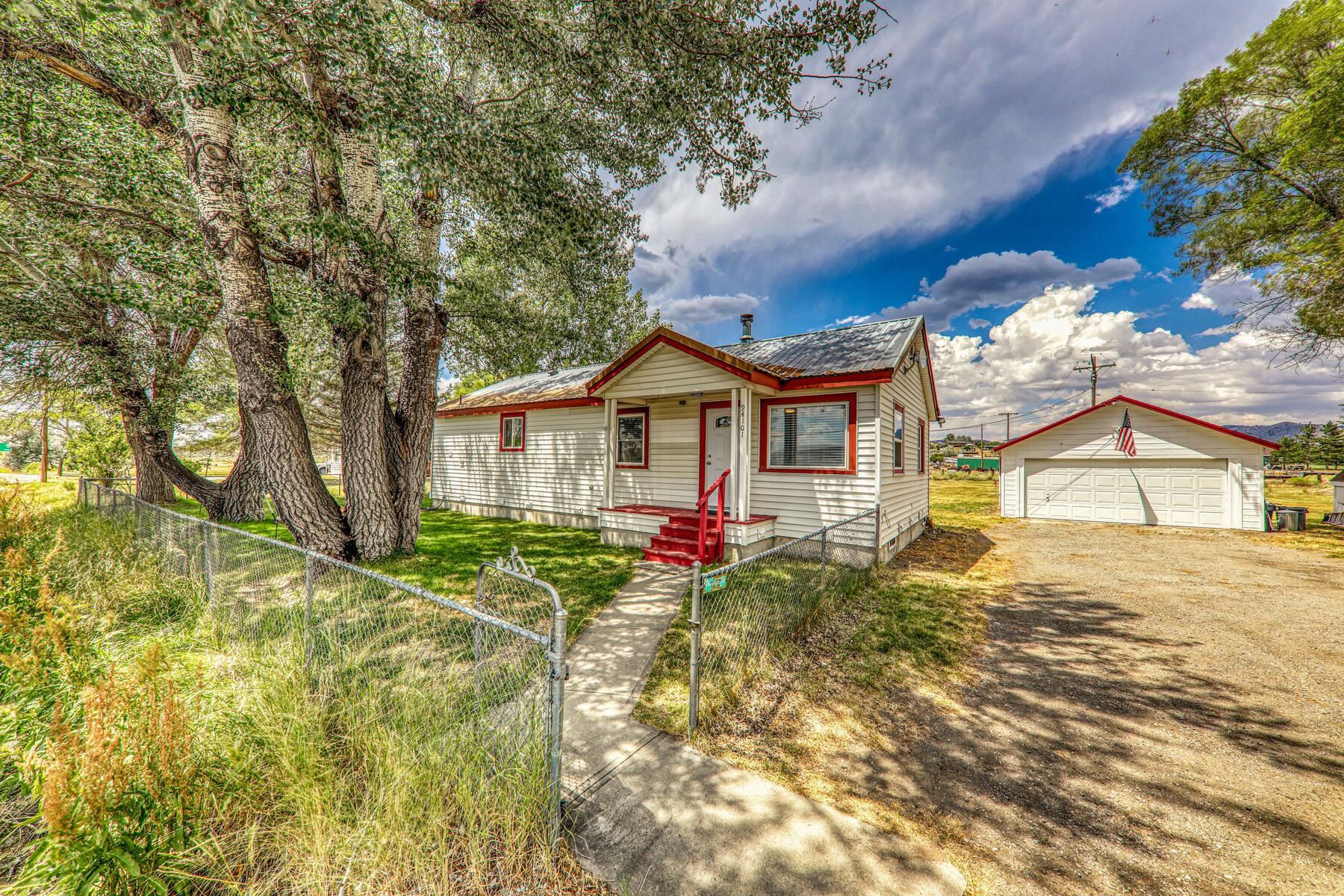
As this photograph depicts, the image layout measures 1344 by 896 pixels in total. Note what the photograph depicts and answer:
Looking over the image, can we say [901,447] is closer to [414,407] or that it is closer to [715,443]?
[715,443]

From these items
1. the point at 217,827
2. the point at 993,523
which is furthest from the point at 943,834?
the point at 993,523

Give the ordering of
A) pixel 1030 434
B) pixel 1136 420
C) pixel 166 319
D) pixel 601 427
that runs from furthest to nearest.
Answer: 1. pixel 1030 434
2. pixel 1136 420
3. pixel 601 427
4. pixel 166 319

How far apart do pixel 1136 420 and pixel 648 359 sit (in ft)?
50.1

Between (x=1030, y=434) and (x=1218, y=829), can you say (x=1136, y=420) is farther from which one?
(x=1218, y=829)

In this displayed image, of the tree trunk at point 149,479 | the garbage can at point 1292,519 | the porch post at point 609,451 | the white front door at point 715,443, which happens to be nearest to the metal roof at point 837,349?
the white front door at point 715,443

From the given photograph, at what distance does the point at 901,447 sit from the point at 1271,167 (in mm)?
12312

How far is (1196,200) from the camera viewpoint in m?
13.0

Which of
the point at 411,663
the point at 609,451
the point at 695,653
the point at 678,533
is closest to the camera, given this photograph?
the point at 695,653

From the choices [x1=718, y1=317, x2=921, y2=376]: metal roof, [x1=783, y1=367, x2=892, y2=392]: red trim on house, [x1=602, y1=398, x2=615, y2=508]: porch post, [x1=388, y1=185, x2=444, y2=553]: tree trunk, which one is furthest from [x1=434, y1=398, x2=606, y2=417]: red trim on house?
[x1=783, y1=367, x2=892, y2=392]: red trim on house

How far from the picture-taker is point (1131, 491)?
14.0m

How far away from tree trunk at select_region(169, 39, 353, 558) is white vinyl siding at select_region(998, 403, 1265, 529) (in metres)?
19.2

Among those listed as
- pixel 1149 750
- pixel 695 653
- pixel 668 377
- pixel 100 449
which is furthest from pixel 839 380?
pixel 100 449

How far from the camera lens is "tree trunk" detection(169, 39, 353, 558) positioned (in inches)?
214

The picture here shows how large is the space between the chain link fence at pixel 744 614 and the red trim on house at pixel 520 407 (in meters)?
5.96
